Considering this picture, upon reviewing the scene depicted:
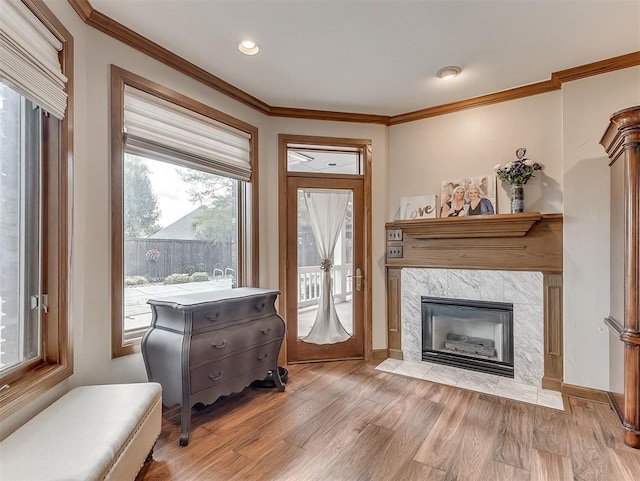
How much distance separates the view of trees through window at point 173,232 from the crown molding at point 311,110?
75cm

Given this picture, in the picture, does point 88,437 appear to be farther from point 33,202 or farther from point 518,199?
point 518,199

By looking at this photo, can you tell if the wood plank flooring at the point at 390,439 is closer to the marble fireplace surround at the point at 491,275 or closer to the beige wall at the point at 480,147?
the marble fireplace surround at the point at 491,275

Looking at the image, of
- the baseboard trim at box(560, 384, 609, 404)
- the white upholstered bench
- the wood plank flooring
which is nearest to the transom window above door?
the wood plank flooring

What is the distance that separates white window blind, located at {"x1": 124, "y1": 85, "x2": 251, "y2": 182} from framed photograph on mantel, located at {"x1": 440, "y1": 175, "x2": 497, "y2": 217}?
6.44 feet

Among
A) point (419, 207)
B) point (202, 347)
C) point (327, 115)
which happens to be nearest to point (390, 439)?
point (202, 347)

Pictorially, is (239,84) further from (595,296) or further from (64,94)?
(595,296)

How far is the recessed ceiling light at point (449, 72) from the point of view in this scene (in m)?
2.66

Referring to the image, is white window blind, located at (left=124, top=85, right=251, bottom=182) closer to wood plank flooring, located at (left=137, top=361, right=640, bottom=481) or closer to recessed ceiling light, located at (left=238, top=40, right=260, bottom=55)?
recessed ceiling light, located at (left=238, top=40, right=260, bottom=55)

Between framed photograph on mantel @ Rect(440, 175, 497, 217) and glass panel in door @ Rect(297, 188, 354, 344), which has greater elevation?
framed photograph on mantel @ Rect(440, 175, 497, 217)

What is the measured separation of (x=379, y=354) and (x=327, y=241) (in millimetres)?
1353

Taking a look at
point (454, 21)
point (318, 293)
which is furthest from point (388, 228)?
point (454, 21)

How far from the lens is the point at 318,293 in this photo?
3.63 metres

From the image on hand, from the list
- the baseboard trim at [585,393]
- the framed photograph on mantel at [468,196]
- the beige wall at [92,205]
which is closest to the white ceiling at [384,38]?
the beige wall at [92,205]

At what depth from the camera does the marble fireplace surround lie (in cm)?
285
